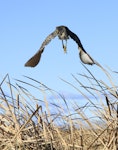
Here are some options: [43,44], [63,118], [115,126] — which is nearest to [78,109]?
[63,118]

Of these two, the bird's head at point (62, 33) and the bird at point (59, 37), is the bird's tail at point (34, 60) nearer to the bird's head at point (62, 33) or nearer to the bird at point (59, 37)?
the bird at point (59, 37)

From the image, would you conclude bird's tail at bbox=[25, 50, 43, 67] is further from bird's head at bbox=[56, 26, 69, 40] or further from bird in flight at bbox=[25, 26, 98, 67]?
bird's head at bbox=[56, 26, 69, 40]

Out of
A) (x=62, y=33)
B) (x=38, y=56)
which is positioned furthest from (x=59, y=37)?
(x=38, y=56)

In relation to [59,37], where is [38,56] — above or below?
below

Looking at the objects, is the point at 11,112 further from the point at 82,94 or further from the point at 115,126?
the point at 115,126

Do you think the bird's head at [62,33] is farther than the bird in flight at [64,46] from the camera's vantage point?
Yes

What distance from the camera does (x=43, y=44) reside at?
10.3 feet

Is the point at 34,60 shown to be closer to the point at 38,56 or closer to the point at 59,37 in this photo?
the point at 38,56

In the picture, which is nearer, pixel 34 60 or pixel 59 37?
pixel 34 60

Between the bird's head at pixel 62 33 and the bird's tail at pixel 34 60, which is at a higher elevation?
the bird's head at pixel 62 33

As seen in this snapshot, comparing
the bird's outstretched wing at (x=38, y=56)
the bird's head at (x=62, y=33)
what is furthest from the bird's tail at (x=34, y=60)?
the bird's head at (x=62, y=33)

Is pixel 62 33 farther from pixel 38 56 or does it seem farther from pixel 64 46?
pixel 38 56


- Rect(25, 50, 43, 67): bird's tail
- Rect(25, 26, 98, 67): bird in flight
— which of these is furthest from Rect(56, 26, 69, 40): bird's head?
Rect(25, 50, 43, 67): bird's tail

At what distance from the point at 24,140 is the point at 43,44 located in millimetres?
809
